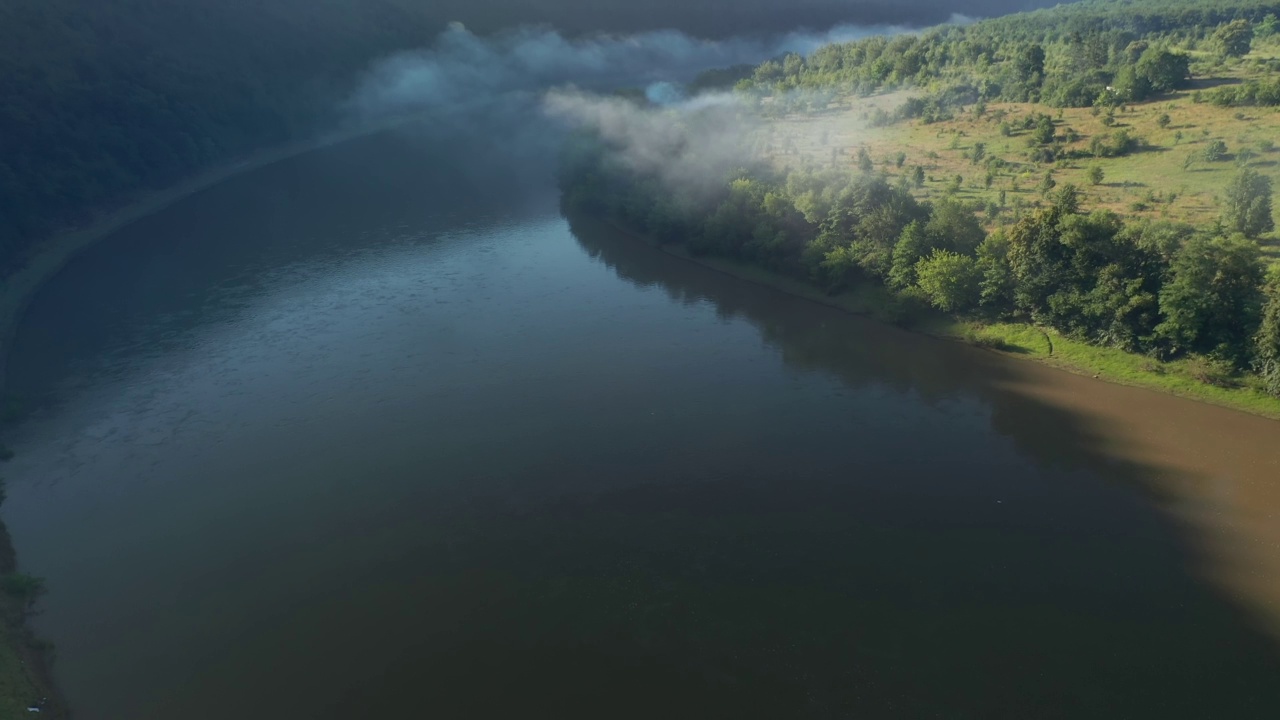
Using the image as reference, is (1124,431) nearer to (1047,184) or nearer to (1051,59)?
(1047,184)

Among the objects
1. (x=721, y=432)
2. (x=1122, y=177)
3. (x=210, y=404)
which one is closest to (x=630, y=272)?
(x=721, y=432)

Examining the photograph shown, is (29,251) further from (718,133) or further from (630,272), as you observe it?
(718,133)

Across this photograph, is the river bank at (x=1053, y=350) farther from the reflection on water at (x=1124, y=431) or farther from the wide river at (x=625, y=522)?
the wide river at (x=625, y=522)

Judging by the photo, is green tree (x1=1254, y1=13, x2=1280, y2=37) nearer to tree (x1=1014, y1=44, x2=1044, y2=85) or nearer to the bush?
tree (x1=1014, y1=44, x2=1044, y2=85)

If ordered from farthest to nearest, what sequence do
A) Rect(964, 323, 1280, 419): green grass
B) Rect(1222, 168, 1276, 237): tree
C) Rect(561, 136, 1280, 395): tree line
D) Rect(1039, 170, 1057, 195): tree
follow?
Rect(1039, 170, 1057, 195): tree → Rect(1222, 168, 1276, 237): tree → Rect(561, 136, 1280, 395): tree line → Rect(964, 323, 1280, 419): green grass

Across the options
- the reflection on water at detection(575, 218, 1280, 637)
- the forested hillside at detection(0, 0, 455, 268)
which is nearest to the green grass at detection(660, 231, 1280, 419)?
the reflection on water at detection(575, 218, 1280, 637)

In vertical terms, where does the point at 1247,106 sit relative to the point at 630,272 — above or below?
above
